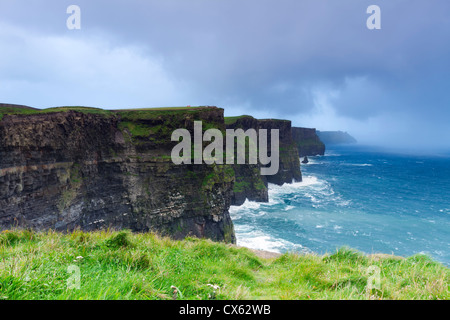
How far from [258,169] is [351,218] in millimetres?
23994

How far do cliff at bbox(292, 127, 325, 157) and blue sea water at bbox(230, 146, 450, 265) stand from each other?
65.7 meters

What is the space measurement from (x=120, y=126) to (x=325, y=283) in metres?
35.1

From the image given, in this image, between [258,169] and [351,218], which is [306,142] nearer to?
[258,169]

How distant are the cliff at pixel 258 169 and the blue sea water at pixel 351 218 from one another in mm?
2473

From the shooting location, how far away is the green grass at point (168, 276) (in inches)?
139

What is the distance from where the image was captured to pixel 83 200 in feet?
94.7

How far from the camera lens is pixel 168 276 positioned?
4.60 meters

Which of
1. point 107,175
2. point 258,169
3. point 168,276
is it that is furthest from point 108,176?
point 258,169

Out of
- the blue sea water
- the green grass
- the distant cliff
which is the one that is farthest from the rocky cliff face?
the green grass

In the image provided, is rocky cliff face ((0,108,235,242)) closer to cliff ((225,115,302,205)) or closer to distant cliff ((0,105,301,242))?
distant cliff ((0,105,301,242))

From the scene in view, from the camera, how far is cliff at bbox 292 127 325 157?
14036cm

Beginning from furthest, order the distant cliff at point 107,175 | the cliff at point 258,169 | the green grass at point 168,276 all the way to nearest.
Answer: the cliff at point 258,169
the distant cliff at point 107,175
the green grass at point 168,276

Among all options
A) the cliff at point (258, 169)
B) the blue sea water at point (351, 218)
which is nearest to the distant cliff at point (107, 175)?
the blue sea water at point (351, 218)

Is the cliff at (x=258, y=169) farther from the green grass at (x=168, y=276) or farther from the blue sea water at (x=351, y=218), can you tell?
the green grass at (x=168, y=276)
